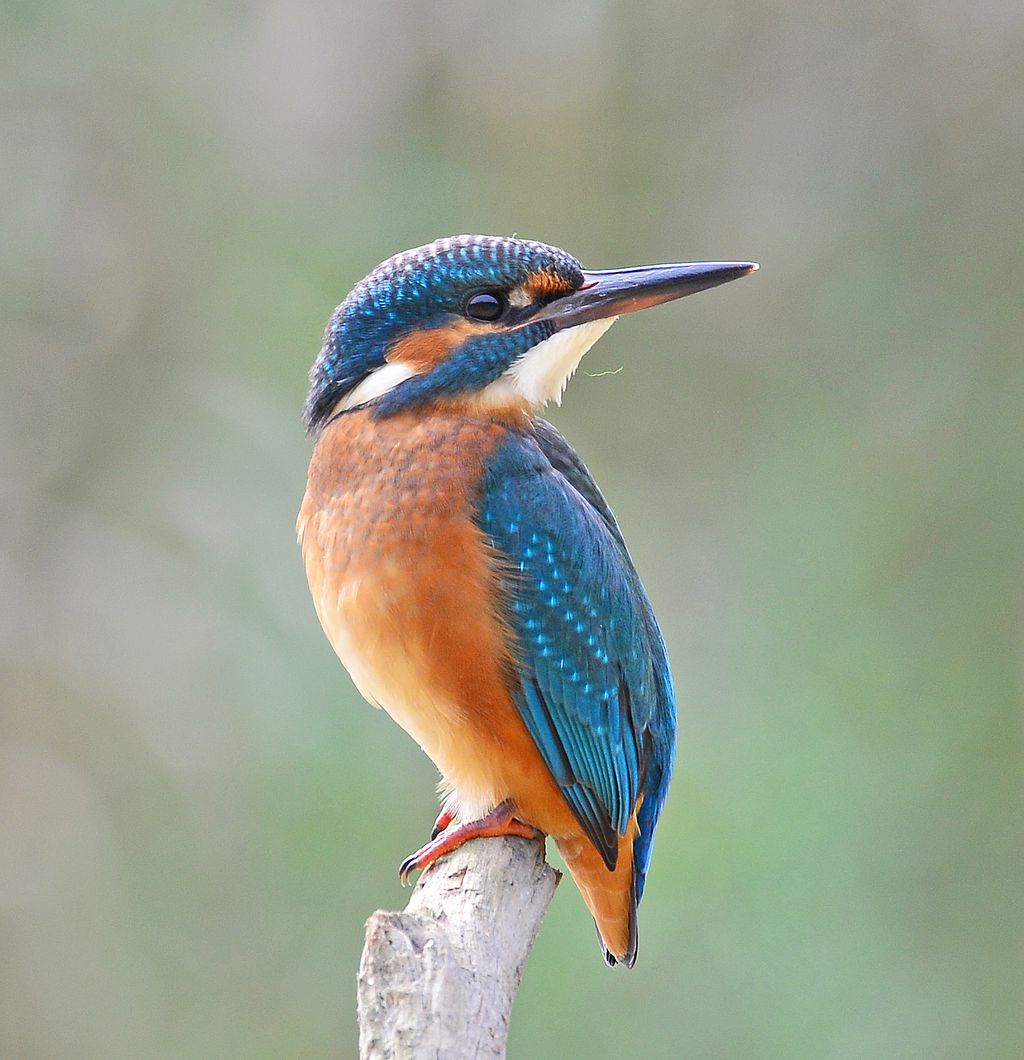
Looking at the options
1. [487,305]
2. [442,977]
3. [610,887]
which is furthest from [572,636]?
[442,977]

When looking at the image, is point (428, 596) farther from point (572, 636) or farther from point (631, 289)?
point (631, 289)

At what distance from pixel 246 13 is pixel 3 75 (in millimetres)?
981

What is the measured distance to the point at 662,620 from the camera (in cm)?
559

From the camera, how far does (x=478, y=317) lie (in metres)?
2.57

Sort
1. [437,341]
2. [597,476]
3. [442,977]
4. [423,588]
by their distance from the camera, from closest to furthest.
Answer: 1. [442,977]
2. [423,588]
3. [437,341]
4. [597,476]

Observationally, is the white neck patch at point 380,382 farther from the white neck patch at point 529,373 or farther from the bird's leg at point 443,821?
the bird's leg at point 443,821

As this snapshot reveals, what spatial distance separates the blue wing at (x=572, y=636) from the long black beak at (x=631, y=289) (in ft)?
0.74

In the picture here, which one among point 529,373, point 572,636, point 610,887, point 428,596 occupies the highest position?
point 529,373

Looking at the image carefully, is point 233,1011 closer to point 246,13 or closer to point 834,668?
point 834,668

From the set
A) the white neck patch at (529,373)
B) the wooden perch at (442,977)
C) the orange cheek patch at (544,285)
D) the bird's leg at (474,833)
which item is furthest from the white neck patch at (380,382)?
the wooden perch at (442,977)

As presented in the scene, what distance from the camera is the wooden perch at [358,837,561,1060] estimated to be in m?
1.80

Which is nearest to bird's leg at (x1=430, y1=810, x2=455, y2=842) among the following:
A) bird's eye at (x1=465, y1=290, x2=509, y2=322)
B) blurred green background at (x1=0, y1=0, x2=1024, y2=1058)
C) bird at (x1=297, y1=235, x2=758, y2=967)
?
bird at (x1=297, y1=235, x2=758, y2=967)

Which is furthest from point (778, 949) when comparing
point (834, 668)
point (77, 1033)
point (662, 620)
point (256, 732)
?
point (77, 1033)

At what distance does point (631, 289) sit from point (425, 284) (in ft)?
1.16
